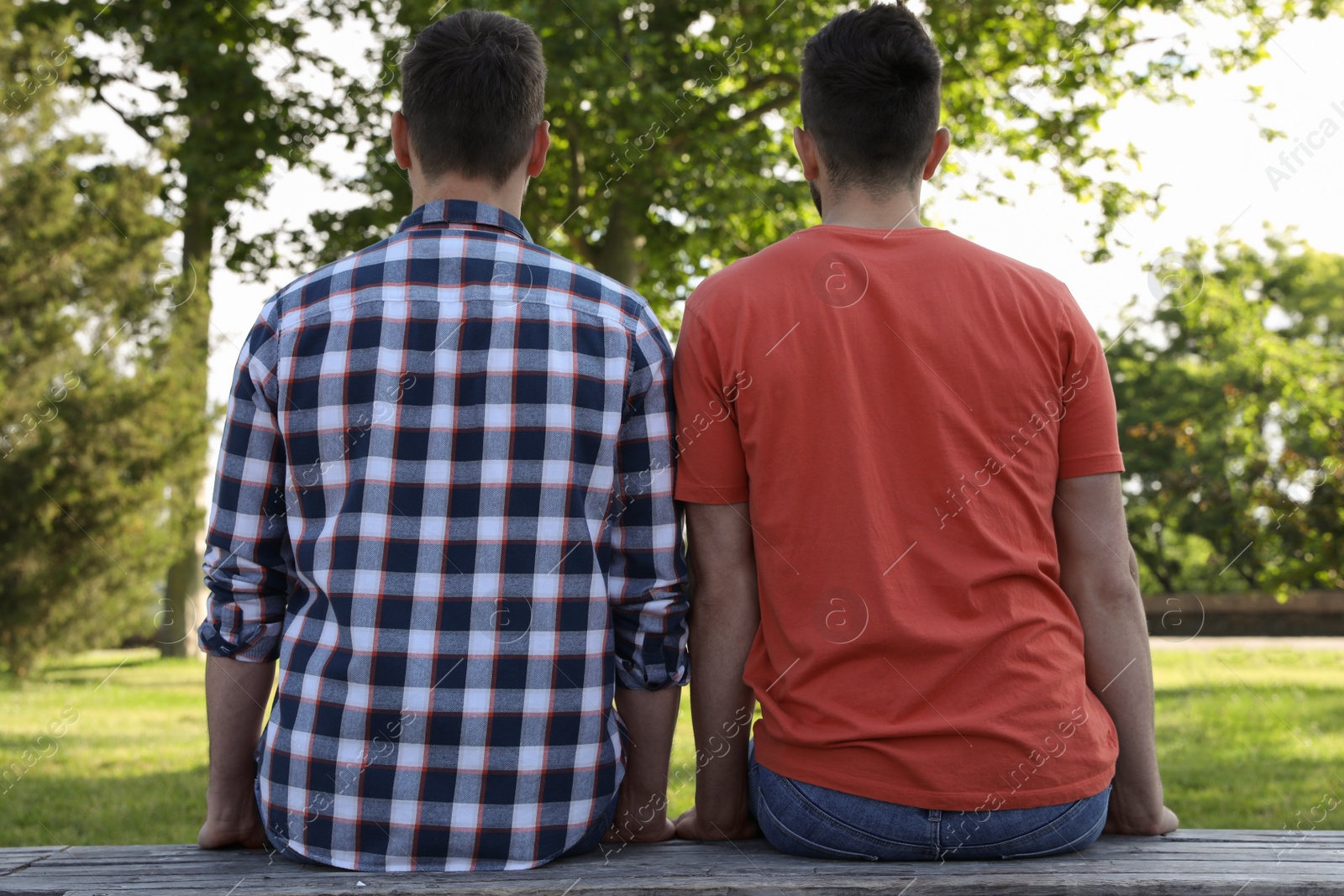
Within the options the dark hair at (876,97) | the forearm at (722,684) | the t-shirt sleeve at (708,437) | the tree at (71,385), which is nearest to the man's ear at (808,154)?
the dark hair at (876,97)

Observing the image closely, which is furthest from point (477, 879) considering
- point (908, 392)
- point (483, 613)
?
point (908, 392)

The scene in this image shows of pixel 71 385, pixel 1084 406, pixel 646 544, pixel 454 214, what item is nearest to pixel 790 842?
pixel 646 544

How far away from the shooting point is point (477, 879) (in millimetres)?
1846

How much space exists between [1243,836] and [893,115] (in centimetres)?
174

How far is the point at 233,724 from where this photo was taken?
6.85 ft

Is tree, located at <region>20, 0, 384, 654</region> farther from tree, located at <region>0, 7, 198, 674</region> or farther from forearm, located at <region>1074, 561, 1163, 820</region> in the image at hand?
forearm, located at <region>1074, 561, 1163, 820</region>

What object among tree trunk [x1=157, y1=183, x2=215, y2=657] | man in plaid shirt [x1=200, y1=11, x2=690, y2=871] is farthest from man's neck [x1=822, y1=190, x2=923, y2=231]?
tree trunk [x1=157, y1=183, x2=215, y2=657]

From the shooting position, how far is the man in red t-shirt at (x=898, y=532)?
1937mm

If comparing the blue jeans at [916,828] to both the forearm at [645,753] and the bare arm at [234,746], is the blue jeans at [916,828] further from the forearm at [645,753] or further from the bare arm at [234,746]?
the bare arm at [234,746]

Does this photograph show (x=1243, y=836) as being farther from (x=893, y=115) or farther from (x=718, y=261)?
(x=718, y=261)

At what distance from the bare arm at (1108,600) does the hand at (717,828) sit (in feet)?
2.54

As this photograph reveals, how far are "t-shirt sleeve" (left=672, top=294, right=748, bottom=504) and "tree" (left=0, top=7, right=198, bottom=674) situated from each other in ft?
43.8

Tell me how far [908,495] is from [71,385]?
14370mm

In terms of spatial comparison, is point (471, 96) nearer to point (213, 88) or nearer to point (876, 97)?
point (876, 97)
